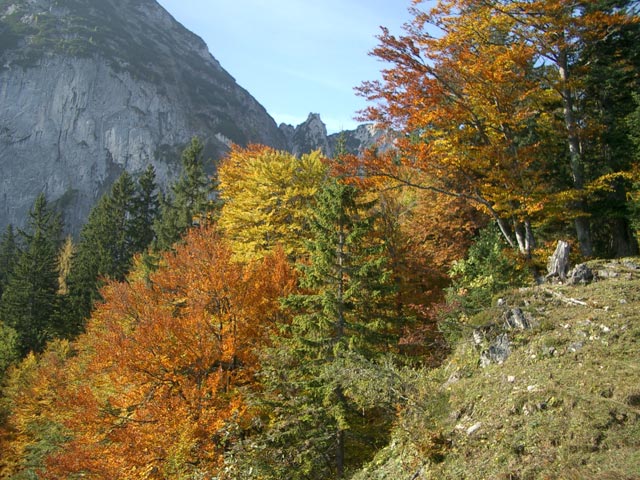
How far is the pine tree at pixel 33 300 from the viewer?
38344 mm

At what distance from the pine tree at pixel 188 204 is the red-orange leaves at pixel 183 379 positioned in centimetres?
1715

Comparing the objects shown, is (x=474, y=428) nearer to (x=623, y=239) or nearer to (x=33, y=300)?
(x=623, y=239)

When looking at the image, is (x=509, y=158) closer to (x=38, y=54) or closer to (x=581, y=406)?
(x=581, y=406)

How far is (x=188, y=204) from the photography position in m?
40.1

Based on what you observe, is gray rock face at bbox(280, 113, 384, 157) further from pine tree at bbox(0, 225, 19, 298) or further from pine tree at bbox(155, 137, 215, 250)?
pine tree at bbox(155, 137, 215, 250)

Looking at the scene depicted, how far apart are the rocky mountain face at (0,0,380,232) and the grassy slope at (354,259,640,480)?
323 ft

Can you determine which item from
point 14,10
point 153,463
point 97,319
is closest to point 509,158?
point 153,463

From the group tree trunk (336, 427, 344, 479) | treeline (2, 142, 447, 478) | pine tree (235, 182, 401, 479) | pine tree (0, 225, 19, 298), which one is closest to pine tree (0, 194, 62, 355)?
pine tree (0, 225, 19, 298)

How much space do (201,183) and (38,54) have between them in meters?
97.6

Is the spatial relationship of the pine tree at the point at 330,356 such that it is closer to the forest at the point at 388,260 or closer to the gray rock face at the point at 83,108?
the forest at the point at 388,260

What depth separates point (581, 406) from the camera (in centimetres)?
625

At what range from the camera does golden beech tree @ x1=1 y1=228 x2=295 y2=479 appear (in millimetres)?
13250

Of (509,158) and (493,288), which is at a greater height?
(509,158)

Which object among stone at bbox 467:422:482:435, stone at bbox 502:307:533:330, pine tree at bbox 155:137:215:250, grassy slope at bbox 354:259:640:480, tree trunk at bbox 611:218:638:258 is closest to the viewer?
grassy slope at bbox 354:259:640:480
